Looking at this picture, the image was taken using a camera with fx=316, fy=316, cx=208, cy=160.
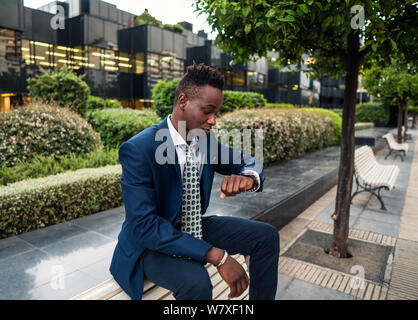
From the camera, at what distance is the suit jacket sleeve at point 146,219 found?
1.64 metres

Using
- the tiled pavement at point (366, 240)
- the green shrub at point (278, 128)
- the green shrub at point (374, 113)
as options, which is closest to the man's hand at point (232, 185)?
the tiled pavement at point (366, 240)

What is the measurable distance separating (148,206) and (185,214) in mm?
444

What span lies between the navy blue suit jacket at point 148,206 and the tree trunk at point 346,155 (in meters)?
2.74

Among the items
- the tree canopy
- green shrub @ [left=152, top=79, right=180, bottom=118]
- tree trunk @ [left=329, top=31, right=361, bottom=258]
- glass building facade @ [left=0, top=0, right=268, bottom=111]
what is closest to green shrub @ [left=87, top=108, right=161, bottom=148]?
green shrub @ [left=152, top=79, right=180, bottom=118]

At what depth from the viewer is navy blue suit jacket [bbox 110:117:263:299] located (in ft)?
5.43

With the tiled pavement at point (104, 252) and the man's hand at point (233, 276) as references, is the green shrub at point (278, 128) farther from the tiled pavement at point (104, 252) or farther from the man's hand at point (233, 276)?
the man's hand at point (233, 276)

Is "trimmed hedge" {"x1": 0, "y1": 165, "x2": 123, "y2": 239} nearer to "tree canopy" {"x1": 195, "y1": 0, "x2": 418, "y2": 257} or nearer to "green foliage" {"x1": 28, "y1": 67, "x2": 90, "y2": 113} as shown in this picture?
"tree canopy" {"x1": 195, "y1": 0, "x2": 418, "y2": 257}

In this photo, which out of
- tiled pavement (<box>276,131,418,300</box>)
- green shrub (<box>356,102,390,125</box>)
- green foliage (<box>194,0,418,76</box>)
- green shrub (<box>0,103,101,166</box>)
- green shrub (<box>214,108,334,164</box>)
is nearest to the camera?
green foliage (<box>194,0,418,76</box>)

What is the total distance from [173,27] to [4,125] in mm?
24079

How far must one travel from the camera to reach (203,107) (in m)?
1.89

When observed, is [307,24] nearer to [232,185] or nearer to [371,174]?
[232,185]

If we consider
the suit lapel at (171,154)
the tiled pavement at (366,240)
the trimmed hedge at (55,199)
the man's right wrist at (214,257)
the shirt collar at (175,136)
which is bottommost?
the tiled pavement at (366,240)

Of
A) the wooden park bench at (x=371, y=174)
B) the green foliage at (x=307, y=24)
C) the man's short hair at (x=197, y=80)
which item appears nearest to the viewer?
the man's short hair at (x=197, y=80)

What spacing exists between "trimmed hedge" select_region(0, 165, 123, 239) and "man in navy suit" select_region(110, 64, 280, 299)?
8.39 feet
